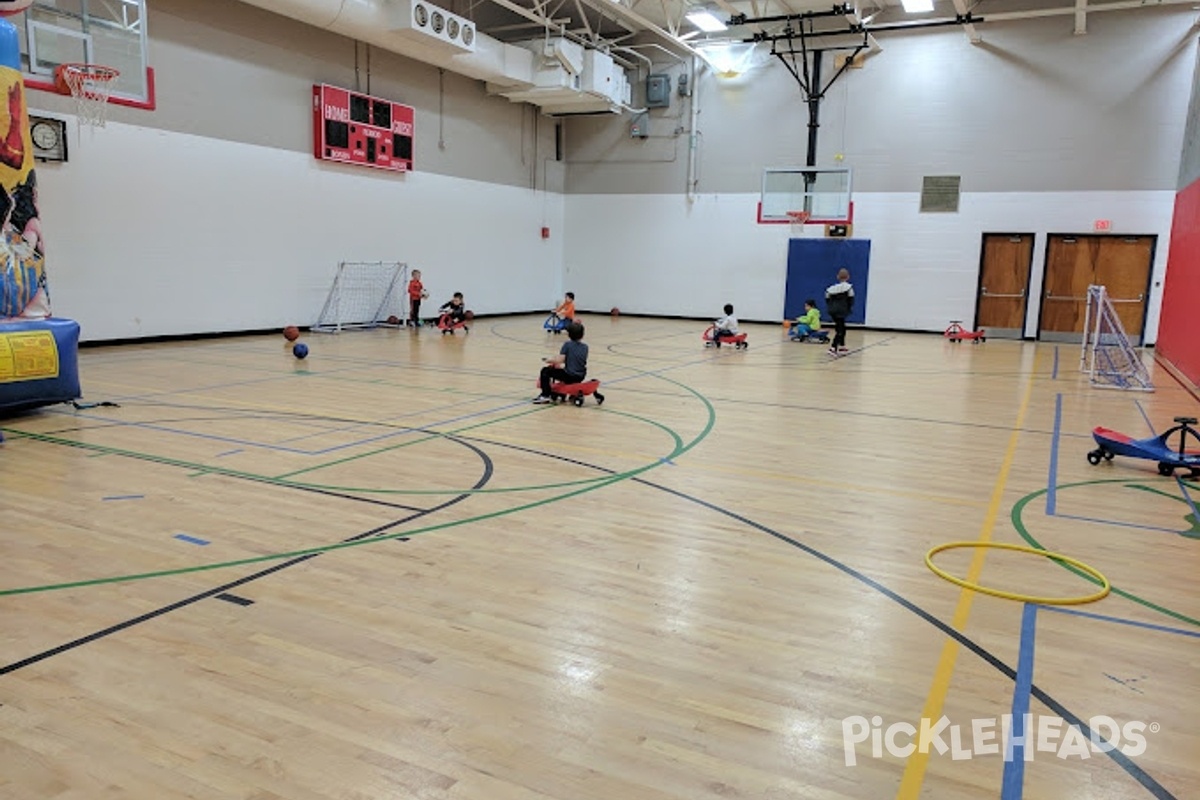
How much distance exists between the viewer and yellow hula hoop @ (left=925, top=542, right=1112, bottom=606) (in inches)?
147

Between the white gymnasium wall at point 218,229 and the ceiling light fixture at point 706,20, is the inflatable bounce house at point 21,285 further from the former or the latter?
the ceiling light fixture at point 706,20

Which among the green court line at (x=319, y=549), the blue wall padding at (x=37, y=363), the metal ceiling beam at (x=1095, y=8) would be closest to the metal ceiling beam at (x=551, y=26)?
the metal ceiling beam at (x=1095, y=8)

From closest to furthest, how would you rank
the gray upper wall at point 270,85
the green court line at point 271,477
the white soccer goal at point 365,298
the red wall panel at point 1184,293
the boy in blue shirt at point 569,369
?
1. the green court line at point 271,477
2. the boy in blue shirt at point 569,369
3. the red wall panel at point 1184,293
4. the gray upper wall at point 270,85
5. the white soccer goal at point 365,298

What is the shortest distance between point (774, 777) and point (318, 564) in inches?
97.0

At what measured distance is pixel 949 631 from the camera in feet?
11.2

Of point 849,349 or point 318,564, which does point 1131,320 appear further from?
point 318,564

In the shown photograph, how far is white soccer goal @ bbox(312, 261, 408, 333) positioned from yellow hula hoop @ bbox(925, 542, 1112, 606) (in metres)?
13.6

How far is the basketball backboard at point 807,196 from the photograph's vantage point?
18.8 metres

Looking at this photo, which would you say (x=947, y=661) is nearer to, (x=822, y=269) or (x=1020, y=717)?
(x=1020, y=717)

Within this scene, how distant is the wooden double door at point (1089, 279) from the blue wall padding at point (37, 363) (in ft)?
60.7

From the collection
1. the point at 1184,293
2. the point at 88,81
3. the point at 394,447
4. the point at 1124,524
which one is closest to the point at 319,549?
the point at 394,447

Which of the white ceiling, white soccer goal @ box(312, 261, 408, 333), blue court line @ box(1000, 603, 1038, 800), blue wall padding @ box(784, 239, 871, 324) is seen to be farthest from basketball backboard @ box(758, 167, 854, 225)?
blue court line @ box(1000, 603, 1038, 800)

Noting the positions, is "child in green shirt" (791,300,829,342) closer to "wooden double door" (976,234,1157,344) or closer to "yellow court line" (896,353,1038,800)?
"wooden double door" (976,234,1157,344)

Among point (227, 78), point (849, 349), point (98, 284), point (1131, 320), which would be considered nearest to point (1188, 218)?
point (1131, 320)
